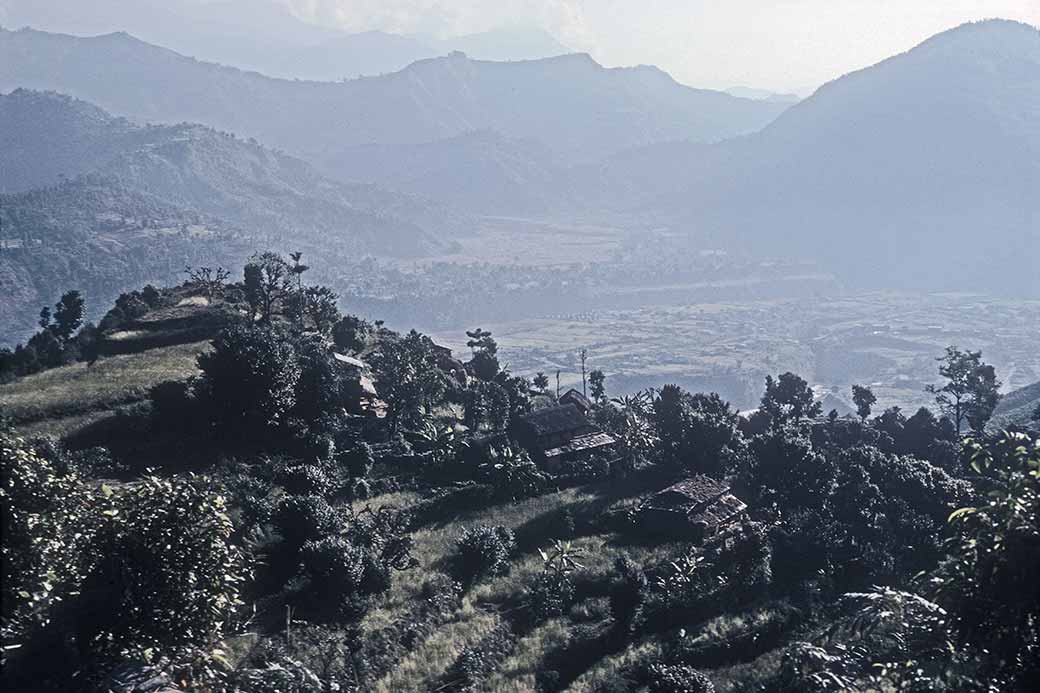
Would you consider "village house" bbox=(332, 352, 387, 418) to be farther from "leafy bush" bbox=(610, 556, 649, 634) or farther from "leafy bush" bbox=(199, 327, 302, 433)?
"leafy bush" bbox=(610, 556, 649, 634)

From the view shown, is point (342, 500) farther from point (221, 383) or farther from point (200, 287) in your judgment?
point (200, 287)

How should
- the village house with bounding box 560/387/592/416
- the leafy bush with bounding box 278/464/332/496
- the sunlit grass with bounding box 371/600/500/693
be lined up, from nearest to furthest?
the sunlit grass with bounding box 371/600/500/693 < the leafy bush with bounding box 278/464/332/496 < the village house with bounding box 560/387/592/416

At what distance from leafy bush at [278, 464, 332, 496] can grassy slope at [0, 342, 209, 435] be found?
22.8m

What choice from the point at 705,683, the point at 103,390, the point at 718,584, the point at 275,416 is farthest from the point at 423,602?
the point at 103,390

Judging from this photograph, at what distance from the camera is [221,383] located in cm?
7019

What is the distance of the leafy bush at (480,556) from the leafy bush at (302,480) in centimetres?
1234

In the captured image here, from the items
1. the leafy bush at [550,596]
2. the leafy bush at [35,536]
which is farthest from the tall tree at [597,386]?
the leafy bush at [35,536]

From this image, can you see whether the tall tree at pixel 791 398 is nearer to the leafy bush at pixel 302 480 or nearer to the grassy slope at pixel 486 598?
the grassy slope at pixel 486 598

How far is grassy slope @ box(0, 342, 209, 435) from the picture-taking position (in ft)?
237

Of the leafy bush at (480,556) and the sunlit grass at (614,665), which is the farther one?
the leafy bush at (480,556)

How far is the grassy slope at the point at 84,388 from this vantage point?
72.4m

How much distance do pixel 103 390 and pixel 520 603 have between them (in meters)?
50.7

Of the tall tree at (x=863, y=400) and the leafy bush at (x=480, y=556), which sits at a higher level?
the leafy bush at (x=480, y=556)

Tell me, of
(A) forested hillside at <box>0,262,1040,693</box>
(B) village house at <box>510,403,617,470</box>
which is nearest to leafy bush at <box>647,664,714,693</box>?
(A) forested hillside at <box>0,262,1040,693</box>
